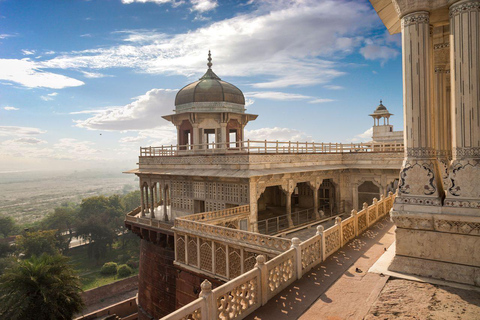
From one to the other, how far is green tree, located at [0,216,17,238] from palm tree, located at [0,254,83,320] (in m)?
48.5

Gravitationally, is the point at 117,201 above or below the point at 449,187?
below

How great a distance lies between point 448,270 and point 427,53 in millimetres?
4174

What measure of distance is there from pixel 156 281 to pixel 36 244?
3195 centimetres

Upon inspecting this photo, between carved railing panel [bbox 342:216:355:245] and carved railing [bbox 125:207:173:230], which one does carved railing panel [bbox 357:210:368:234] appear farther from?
carved railing [bbox 125:207:173:230]

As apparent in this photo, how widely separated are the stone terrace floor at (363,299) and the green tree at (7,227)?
64571mm

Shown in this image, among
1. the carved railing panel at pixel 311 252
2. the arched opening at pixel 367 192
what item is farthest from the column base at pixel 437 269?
the arched opening at pixel 367 192

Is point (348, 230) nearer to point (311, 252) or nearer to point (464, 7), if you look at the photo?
point (311, 252)

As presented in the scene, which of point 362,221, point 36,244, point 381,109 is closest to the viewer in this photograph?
point 362,221

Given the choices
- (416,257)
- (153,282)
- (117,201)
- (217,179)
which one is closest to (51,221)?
(117,201)

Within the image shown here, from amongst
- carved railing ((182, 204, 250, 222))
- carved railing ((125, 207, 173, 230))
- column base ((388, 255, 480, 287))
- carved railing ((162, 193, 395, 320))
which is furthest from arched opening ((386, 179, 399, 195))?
column base ((388, 255, 480, 287))

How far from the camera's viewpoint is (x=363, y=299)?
18.4 feet

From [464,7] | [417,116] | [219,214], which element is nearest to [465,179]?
[417,116]

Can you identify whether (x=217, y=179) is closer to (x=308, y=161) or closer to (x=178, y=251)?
(x=178, y=251)

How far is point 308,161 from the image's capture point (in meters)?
17.4
